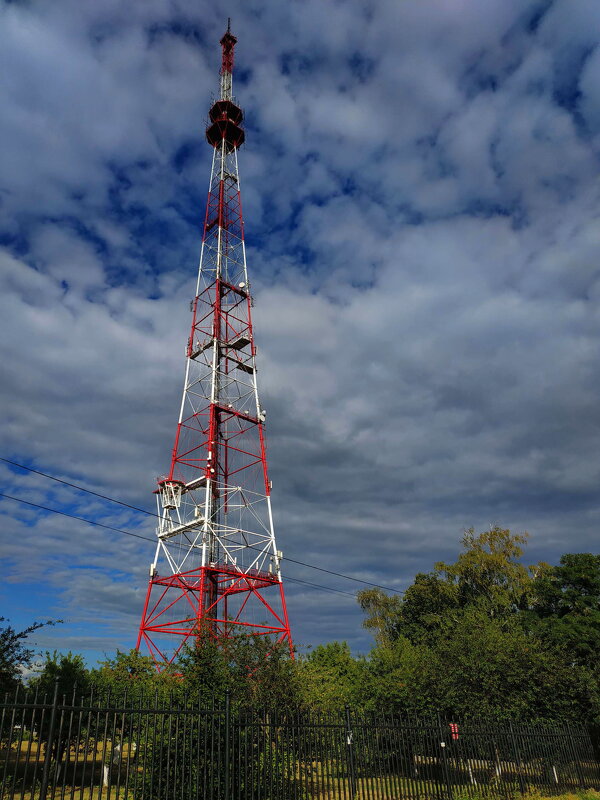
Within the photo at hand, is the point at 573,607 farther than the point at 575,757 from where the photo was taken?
Yes

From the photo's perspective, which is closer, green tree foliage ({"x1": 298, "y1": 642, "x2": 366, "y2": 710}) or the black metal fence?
the black metal fence

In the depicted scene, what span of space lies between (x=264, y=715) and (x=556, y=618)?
30.7 meters

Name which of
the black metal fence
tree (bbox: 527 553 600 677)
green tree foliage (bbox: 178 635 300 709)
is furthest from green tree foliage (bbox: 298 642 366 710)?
tree (bbox: 527 553 600 677)

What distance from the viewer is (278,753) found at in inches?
480

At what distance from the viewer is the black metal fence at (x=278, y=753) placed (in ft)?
28.1

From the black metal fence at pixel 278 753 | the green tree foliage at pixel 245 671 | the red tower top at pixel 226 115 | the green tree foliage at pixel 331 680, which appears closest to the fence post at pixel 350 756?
the black metal fence at pixel 278 753

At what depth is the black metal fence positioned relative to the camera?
337 inches

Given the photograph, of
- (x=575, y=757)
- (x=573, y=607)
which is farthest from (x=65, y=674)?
(x=573, y=607)

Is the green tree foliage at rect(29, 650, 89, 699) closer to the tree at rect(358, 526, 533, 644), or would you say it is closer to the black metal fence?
the black metal fence

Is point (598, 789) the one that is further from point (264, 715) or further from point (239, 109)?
point (239, 109)

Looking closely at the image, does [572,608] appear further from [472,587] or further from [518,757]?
[518,757]

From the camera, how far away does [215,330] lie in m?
37.1

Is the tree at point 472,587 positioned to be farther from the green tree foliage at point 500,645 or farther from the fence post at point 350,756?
the fence post at point 350,756

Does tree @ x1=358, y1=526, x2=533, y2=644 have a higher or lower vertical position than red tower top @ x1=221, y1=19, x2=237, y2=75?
lower
